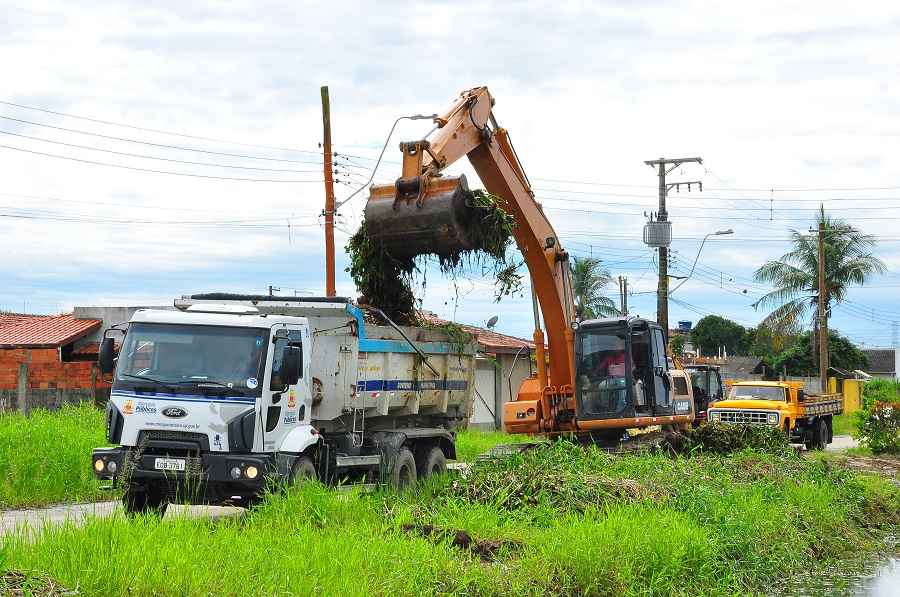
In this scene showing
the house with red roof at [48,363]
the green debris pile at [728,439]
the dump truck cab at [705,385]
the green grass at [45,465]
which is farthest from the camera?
the dump truck cab at [705,385]

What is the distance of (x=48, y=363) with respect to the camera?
2830 cm

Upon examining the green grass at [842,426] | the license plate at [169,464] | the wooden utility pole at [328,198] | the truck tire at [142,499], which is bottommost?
the green grass at [842,426]

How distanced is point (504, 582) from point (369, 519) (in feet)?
7.65

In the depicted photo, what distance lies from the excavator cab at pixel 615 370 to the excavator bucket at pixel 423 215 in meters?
5.18

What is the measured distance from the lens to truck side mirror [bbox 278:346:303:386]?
13477mm

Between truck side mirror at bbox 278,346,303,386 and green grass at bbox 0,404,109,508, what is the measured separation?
15.3 ft

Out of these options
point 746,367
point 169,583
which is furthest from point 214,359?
point 746,367

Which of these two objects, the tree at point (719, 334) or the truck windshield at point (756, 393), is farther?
the tree at point (719, 334)

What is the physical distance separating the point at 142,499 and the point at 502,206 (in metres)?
7.14

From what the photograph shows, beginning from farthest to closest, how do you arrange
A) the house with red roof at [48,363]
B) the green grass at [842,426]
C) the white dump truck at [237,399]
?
the green grass at [842,426] < the house with red roof at [48,363] < the white dump truck at [237,399]

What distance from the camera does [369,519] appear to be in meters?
11.7

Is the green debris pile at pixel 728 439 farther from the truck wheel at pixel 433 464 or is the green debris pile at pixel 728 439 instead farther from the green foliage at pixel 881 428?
the green foliage at pixel 881 428

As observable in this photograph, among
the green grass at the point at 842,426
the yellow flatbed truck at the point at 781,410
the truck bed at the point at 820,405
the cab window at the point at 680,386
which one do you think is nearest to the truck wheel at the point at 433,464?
the cab window at the point at 680,386

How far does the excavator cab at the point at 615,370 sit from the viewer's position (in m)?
20.5
